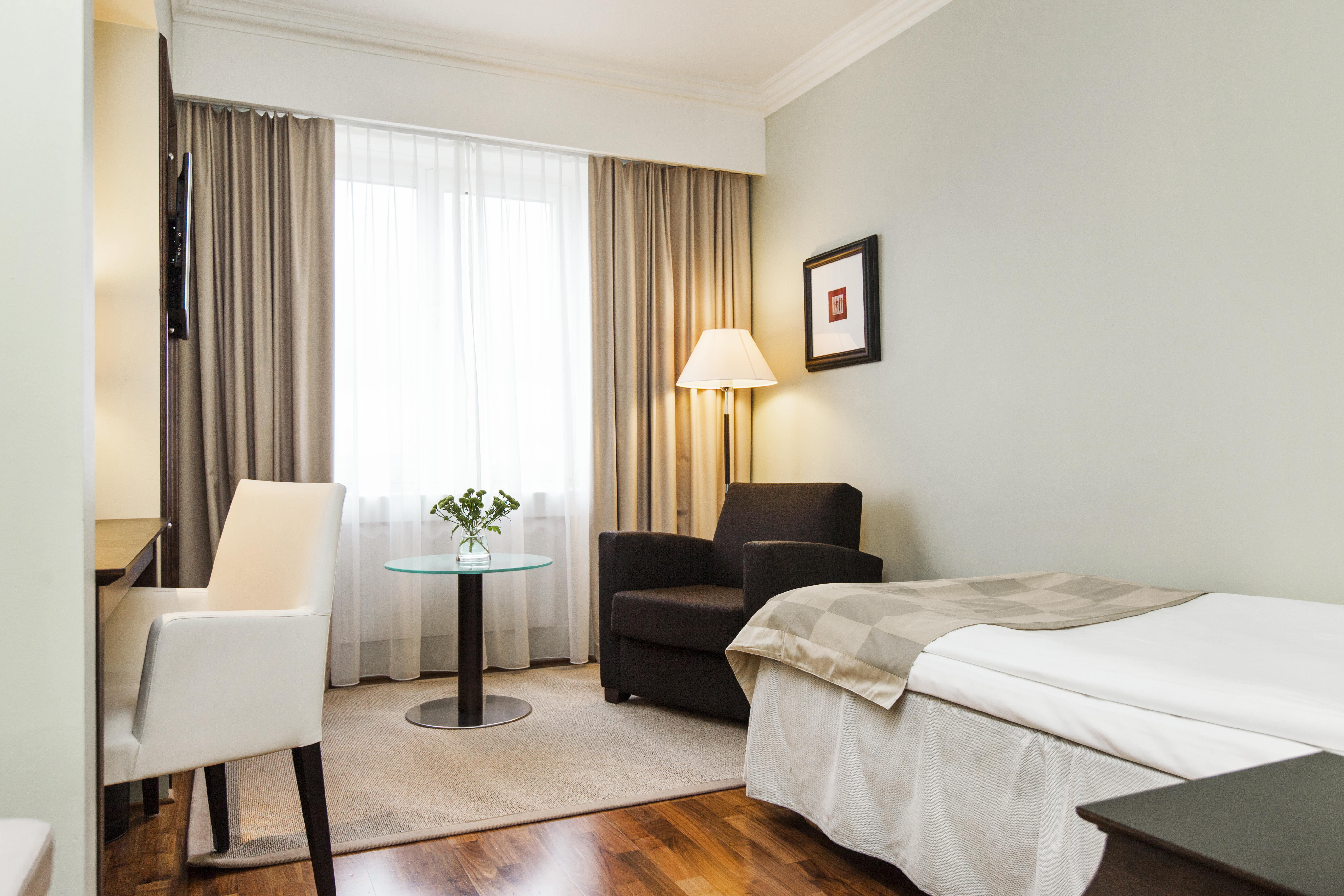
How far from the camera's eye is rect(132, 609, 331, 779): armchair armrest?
149cm

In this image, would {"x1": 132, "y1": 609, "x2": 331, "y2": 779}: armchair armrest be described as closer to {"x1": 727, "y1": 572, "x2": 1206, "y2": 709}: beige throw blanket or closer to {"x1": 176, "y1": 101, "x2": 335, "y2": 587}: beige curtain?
{"x1": 727, "y1": 572, "x2": 1206, "y2": 709}: beige throw blanket

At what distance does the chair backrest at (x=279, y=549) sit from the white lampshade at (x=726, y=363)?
218cm

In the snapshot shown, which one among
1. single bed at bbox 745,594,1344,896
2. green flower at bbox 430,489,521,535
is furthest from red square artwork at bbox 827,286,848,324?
single bed at bbox 745,594,1344,896

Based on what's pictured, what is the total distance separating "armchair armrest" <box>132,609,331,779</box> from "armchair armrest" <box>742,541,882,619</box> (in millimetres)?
1424

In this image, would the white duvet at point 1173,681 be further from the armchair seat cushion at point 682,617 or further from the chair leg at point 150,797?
the chair leg at point 150,797

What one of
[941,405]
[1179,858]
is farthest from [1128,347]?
[1179,858]

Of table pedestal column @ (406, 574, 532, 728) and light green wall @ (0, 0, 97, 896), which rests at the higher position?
light green wall @ (0, 0, 97, 896)

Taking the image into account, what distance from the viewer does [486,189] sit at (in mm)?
4055

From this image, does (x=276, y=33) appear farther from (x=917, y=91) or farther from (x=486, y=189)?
(x=917, y=91)

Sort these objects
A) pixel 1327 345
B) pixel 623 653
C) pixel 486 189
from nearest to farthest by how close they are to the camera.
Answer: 1. pixel 1327 345
2. pixel 623 653
3. pixel 486 189

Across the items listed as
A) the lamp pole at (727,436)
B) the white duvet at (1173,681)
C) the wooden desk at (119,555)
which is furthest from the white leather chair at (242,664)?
the lamp pole at (727,436)

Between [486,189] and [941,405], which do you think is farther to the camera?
[486,189]

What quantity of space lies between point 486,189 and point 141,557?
280 cm

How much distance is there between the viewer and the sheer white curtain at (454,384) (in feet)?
12.3
